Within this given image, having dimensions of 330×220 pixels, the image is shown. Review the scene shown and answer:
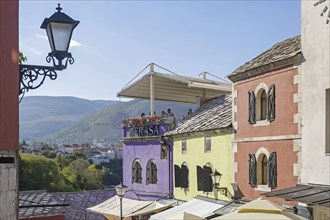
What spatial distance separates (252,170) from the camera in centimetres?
1500

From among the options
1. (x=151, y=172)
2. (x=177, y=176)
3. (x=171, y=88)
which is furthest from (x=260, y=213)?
(x=171, y=88)

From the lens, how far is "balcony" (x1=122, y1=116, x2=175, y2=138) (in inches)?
859

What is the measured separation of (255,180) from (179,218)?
16.0ft

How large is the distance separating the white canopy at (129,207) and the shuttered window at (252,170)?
672 centimetres

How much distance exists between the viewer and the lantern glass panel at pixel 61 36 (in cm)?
522

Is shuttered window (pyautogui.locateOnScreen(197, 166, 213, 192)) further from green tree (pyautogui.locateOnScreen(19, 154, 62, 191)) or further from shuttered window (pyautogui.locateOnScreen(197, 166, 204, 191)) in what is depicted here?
green tree (pyautogui.locateOnScreen(19, 154, 62, 191))

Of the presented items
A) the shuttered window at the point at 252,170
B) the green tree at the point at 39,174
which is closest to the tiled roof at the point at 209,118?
the shuttered window at the point at 252,170

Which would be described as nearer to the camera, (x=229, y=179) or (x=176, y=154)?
(x=229, y=179)

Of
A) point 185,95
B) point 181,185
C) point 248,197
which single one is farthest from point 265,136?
point 185,95

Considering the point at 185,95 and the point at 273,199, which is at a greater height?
the point at 185,95

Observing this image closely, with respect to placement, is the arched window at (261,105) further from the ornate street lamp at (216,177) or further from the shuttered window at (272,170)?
the ornate street lamp at (216,177)

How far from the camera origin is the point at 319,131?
11484 millimetres

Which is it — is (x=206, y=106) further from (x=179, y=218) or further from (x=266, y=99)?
(x=179, y=218)

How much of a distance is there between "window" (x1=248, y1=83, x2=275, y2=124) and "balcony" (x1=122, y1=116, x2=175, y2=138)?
7141 mm
